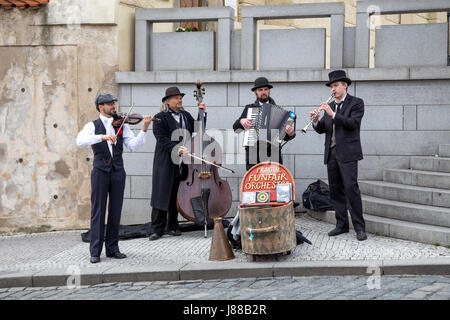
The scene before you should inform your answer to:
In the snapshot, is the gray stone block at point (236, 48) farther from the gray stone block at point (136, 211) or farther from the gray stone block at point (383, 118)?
the gray stone block at point (136, 211)

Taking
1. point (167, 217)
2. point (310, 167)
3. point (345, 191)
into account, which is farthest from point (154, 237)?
point (310, 167)

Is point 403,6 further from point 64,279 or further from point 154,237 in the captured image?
point 64,279

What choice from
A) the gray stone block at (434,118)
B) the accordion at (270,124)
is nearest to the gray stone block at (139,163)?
the accordion at (270,124)

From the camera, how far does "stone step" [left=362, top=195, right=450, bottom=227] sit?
7.96 meters

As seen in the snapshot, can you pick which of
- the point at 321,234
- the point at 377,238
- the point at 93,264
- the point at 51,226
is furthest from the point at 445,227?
the point at 51,226

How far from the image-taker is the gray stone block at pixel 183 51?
33.9ft

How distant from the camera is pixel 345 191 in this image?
8125 millimetres

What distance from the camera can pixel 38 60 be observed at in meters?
10.4

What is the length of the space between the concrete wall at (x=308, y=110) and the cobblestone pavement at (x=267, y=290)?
135 inches

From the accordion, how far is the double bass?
0.60m

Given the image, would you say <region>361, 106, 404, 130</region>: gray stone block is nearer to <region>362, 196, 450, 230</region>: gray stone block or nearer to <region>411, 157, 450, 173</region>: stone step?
<region>411, 157, 450, 173</region>: stone step

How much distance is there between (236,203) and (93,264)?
323 cm

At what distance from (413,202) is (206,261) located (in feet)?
10.1
